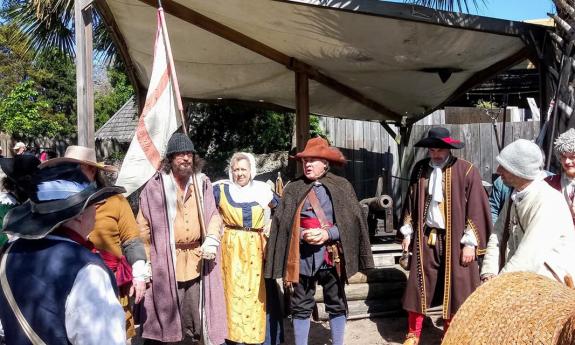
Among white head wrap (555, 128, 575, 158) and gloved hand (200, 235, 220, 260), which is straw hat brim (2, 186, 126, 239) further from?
white head wrap (555, 128, 575, 158)

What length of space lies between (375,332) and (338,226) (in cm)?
152

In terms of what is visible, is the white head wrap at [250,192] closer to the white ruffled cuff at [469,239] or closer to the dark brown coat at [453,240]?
the dark brown coat at [453,240]

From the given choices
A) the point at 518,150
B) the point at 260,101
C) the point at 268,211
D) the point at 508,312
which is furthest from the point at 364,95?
the point at 508,312

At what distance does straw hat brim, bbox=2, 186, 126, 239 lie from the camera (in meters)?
1.88

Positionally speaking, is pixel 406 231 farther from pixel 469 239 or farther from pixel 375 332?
pixel 375 332

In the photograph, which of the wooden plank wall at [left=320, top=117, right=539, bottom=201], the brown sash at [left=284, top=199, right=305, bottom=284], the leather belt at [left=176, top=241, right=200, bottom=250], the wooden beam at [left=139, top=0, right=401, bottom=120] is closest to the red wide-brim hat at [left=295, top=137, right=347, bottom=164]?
the brown sash at [left=284, top=199, right=305, bottom=284]

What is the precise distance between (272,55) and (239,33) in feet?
1.89

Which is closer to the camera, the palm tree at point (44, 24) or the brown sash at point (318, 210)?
the brown sash at point (318, 210)

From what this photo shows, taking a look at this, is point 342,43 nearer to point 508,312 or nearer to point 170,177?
point 170,177

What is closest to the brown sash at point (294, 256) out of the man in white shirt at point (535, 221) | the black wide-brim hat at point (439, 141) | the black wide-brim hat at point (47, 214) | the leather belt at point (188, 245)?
the leather belt at point (188, 245)

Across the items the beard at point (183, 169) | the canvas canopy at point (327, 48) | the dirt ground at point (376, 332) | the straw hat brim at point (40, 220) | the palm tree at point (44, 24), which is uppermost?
the palm tree at point (44, 24)

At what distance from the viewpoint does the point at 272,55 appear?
6438 mm

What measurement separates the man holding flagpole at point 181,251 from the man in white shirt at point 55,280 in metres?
1.94

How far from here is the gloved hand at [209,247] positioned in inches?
154
